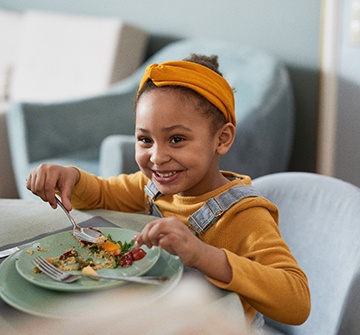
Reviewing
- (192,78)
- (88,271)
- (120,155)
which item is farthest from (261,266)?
(120,155)

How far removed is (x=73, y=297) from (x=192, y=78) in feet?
1.43

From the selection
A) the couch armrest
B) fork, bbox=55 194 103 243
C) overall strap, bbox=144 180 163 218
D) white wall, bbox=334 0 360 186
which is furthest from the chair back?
white wall, bbox=334 0 360 186

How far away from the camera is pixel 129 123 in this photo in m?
2.53

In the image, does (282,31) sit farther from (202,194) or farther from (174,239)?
(174,239)

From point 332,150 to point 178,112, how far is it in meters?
1.54

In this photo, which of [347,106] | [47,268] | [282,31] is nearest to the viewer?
[47,268]

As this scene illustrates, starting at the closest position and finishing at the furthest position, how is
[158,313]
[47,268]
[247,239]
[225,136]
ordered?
1. [158,313]
2. [47,268]
3. [247,239]
4. [225,136]

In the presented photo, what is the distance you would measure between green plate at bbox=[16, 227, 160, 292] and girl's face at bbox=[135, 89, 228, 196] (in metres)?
0.13

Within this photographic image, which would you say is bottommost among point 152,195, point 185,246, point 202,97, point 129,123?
point 129,123

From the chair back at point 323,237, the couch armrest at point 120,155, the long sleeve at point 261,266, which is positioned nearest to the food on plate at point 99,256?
the long sleeve at point 261,266

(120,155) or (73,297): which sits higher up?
(73,297)

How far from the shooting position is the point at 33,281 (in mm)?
781

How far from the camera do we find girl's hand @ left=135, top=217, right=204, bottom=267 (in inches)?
30.5

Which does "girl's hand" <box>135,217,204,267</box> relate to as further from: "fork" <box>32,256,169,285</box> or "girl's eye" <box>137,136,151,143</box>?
"girl's eye" <box>137,136,151,143</box>
